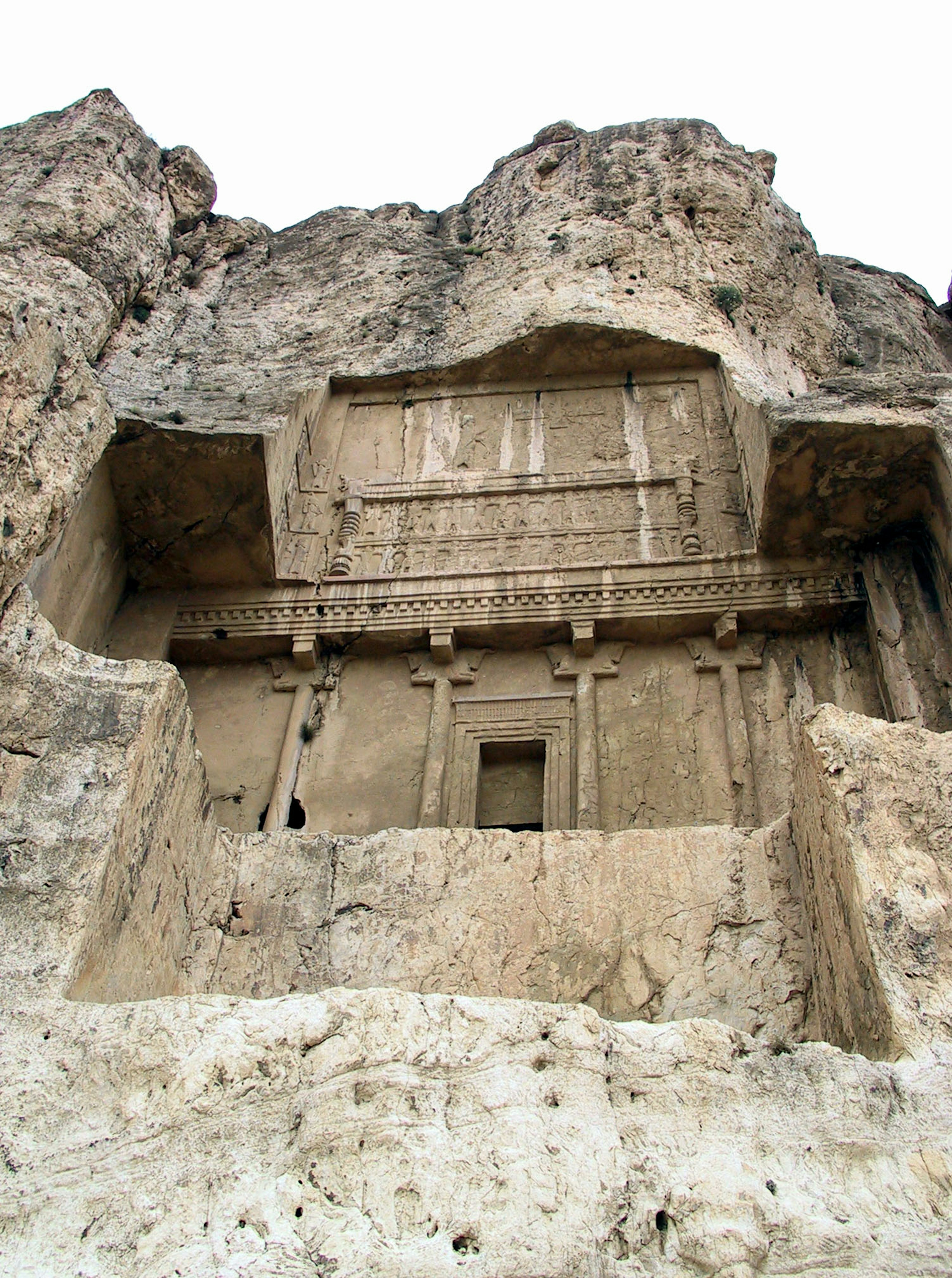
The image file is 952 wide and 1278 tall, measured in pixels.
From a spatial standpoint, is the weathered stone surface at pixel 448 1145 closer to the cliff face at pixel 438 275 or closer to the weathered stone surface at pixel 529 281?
the cliff face at pixel 438 275

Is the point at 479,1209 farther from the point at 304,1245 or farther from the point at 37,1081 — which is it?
the point at 37,1081

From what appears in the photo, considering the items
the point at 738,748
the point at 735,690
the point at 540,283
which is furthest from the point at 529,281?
the point at 738,748

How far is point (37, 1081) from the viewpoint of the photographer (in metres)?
3.28

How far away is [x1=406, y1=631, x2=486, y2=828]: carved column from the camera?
6.99 metres

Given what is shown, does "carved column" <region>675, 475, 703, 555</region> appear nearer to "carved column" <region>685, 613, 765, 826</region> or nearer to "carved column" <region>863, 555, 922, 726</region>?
"carved column" <region>685, 613, 765, 826</region>

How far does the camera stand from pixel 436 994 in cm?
411

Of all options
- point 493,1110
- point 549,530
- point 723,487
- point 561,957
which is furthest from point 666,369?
point 493,1110

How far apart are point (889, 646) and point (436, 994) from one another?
4.47 m

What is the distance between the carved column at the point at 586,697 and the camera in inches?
272

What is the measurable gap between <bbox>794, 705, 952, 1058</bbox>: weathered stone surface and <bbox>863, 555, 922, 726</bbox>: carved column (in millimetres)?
2451

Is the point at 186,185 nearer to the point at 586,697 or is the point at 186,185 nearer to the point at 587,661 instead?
the point at 587,661

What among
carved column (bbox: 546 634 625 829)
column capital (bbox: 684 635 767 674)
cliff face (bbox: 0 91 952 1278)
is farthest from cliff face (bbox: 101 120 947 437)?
carved column (bbox: 546 634 625 829)

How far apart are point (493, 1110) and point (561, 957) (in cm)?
186

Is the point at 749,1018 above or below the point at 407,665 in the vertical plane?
below
